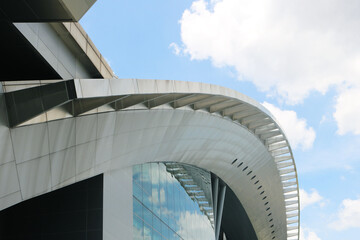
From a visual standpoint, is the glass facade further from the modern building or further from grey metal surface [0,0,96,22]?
grey metal surface [0,0,96,22]

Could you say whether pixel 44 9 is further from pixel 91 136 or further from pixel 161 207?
pixel 161 207

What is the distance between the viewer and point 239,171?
101 feet

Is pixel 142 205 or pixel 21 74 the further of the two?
pixel 142 205

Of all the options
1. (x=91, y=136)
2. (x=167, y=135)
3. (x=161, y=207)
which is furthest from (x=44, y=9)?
(x=161, y=207)

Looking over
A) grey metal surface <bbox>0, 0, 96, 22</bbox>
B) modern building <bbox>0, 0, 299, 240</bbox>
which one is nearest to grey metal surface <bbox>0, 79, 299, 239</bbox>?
modern building <bbox>0, 0, 299, 240</bbox>

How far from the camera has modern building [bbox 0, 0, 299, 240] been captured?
9.28 metres

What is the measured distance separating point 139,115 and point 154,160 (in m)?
3.91

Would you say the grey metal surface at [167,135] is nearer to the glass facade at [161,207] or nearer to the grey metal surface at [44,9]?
the glass facade at [161,207]

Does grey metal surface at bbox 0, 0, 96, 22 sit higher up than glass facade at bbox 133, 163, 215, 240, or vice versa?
grey metal surface at bbox 0, 0, 96, 22

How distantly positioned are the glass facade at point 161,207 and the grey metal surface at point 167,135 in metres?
0.85

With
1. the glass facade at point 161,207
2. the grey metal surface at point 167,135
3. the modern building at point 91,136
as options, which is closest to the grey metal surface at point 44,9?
the modern building at point 91,136

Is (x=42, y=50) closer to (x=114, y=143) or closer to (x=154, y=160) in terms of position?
(x=114, y=143)

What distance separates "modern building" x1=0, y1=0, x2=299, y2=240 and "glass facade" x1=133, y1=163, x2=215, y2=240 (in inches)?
2.0

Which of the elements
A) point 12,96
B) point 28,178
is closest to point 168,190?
point 28,178
